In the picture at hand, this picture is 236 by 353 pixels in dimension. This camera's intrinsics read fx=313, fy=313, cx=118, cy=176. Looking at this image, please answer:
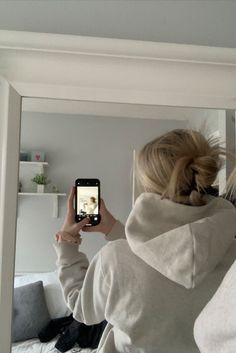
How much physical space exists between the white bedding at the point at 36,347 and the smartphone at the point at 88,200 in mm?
302

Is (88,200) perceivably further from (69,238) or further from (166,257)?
(166,257)

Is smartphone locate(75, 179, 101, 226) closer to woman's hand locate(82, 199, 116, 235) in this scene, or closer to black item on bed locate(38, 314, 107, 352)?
woman's hand locate(82, 199, 116, 235)

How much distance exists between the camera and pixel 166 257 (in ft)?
1.63

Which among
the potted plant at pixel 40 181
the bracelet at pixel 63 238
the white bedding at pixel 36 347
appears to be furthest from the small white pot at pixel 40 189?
the white bedding at pixel 36 347

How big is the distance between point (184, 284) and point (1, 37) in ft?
2.17

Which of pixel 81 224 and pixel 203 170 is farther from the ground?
pixel 203 170

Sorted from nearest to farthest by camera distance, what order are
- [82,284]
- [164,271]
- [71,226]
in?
[164,271]
[82,284]
[71,226]

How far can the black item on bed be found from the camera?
2.44 ft

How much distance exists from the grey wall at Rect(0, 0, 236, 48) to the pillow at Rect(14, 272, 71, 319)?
0.60 m

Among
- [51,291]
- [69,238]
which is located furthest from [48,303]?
[69,238]

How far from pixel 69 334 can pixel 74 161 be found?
42cm

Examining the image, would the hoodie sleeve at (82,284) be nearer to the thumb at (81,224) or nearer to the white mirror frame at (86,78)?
the thumb at (81,224)

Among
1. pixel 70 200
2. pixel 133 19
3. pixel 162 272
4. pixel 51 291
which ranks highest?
pixel 133 19

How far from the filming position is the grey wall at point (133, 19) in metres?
0.78
